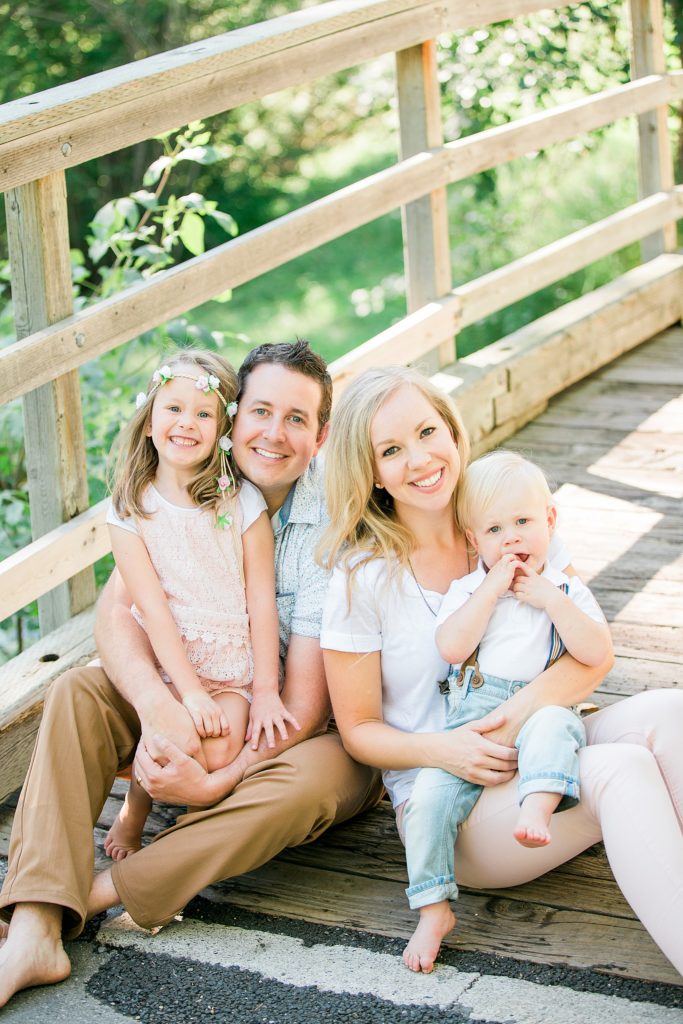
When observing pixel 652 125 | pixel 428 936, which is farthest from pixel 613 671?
pixel 652 125

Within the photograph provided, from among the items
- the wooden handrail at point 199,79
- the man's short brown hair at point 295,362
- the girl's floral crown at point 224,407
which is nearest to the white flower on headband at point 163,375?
the girl's floral crown at point 224,407

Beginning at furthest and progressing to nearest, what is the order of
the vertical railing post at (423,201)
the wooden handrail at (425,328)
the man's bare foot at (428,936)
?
the vertical railing post at (423,201) < the wooden handrail at (425,328) < the man's bare foot at (428,936)

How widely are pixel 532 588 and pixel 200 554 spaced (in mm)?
628

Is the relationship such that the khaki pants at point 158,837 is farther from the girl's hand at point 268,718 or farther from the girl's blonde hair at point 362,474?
the girl's blonde hair at point 362,474

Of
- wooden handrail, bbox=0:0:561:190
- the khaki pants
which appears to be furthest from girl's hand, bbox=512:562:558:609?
wooden handrail, bbox=0:0:561:190

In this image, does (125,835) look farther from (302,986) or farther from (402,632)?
(402,632)

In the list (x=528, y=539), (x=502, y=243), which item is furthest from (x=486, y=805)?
(x=502, y=243)

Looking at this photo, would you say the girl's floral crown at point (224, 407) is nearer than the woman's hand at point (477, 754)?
No

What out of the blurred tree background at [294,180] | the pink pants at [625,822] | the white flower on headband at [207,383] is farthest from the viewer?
the blurred tree background at [294,180]

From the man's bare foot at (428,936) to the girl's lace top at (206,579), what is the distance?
0.57 metres

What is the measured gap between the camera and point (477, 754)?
2098 millimetres

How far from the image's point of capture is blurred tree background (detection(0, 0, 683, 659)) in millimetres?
3855

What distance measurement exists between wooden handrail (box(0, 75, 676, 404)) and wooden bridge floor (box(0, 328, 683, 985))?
0.87 meters

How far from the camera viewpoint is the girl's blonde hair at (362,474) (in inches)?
89.2
